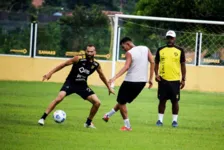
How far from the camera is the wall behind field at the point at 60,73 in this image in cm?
3641

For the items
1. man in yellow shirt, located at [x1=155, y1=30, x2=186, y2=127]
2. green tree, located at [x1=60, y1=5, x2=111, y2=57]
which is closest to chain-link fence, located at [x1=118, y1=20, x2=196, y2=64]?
green tree, located at [x1=60, y1=5, x2=111, y2=57]

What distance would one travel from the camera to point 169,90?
20562 millimetres

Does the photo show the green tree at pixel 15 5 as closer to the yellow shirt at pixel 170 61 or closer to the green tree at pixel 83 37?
the green tree at pixel 83 37

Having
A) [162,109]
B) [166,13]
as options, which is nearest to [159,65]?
[162,109]

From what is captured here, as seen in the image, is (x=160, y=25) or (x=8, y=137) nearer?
(x=8, y=137)

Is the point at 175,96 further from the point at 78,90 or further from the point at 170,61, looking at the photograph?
the point at 78,90

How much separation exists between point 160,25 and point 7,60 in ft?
33.5

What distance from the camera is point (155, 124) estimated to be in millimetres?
20734

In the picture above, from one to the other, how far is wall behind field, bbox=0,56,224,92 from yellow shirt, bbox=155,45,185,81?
618 inches

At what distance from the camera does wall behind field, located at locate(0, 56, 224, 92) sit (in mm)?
36406

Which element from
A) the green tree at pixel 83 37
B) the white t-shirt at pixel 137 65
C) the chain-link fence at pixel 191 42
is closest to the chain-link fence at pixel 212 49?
the chain-link fence at pixel 191 42

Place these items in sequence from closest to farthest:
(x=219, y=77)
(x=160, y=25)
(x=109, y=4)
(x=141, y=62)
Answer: (x=141, y=62) < (x=219, y=77) < (x=160, y=25) < (x=109, y=4)

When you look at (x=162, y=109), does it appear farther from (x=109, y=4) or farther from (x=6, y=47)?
(x=109, y=4)

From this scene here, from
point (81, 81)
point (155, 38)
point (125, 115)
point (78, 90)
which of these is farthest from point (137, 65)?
point (155, 38)
